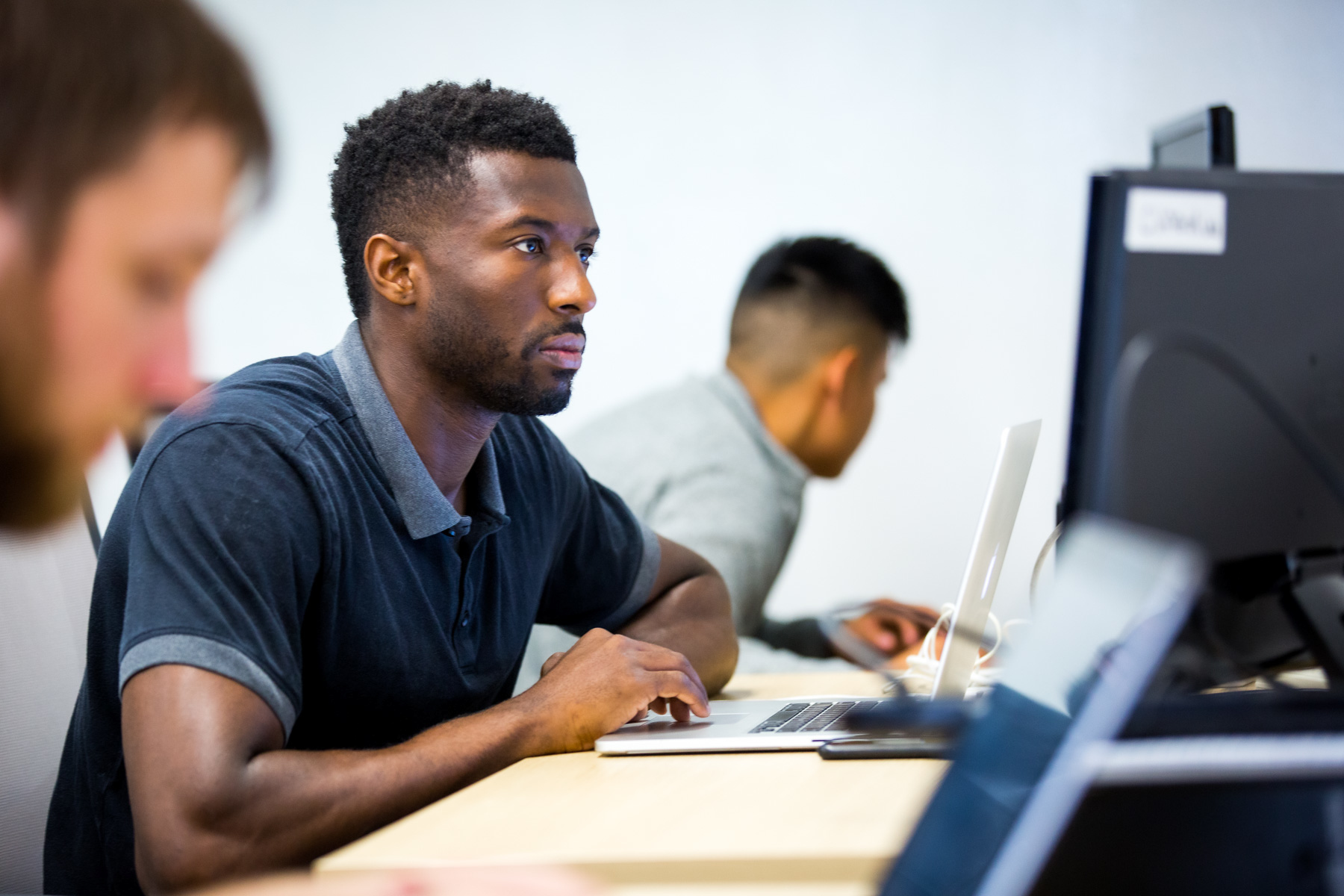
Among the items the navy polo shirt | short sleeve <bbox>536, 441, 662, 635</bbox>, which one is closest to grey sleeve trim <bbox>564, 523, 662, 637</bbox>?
short sleeve <bbox>536, 441, 662, 635</bbox>

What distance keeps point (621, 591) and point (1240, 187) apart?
0.94 m

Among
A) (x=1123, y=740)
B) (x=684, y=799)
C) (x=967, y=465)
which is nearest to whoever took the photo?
(x=1123, y=740)

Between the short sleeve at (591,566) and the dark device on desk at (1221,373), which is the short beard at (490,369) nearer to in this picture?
the short sleeve at (591,566)

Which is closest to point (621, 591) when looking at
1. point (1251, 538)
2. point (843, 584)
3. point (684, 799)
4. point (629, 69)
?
point (684, 799)

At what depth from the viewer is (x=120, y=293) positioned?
1.69ft

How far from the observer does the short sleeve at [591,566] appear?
55.6 inches

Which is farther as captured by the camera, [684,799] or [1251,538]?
[684,799]

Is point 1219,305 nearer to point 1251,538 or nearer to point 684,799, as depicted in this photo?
point 1251,538

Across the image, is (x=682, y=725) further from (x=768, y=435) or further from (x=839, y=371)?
(x=839, y=371)

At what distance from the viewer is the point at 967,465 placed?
8.74 feet

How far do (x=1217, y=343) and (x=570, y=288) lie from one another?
2.58 ft

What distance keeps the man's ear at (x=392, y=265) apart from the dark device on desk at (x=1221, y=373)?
33.3 inches

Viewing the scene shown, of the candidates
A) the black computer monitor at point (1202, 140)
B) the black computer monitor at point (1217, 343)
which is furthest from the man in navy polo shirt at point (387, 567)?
the black computer monitor at point (1202, 140)

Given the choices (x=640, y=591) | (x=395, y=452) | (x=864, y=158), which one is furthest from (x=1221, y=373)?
(x=864, y=158)
